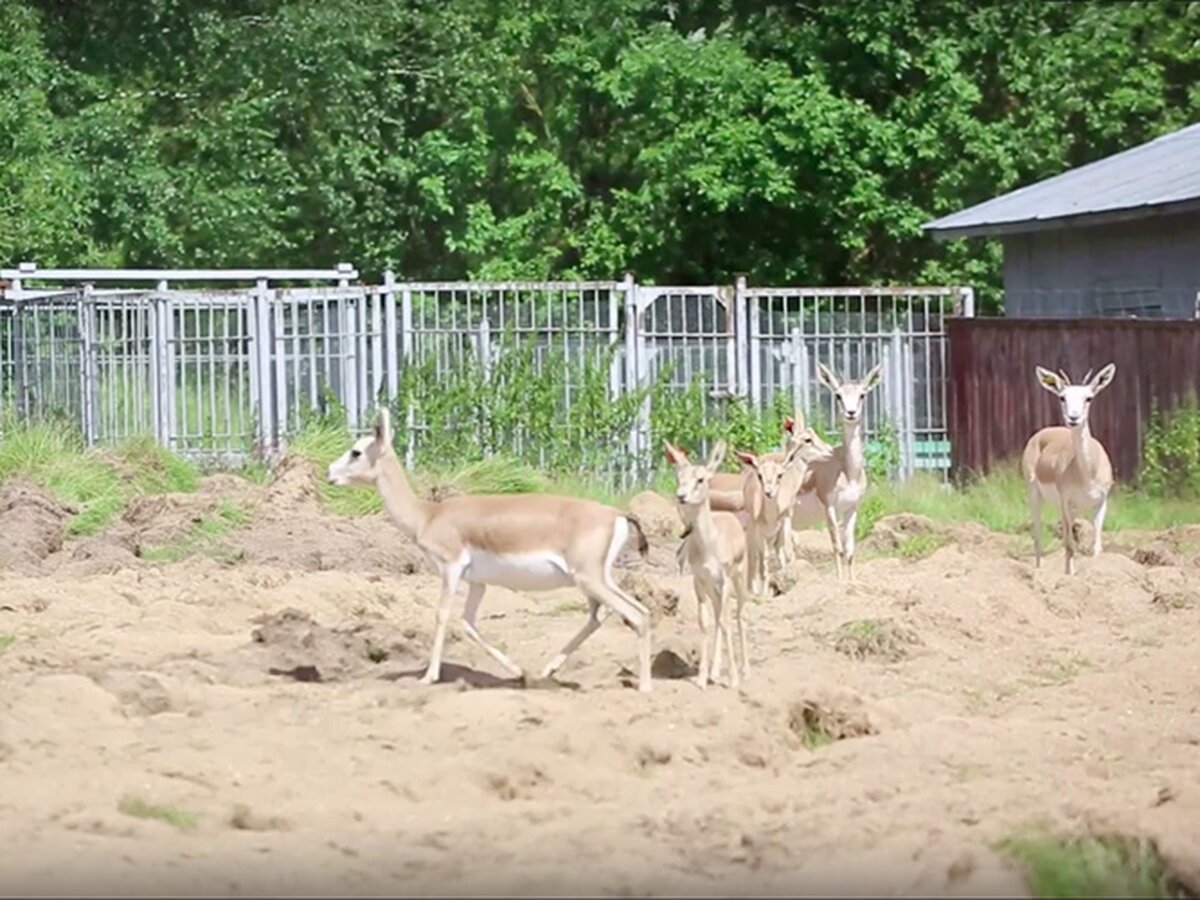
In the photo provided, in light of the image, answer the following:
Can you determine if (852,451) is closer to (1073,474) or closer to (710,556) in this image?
(1073,474)

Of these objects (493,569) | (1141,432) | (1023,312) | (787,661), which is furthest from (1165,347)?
(493,569)

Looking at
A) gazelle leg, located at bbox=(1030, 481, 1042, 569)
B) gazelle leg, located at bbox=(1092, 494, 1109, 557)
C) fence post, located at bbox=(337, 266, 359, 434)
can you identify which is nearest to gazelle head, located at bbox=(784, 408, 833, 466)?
gazelle leg, located at bbox=(1030, 481, 1042, 569)

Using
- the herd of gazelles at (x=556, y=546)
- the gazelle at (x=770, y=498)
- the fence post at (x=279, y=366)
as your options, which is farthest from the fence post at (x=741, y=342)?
the herd of gazelles at (x=556, y=546)

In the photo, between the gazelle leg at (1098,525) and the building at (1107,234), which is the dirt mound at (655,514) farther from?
the building at (1107,234)

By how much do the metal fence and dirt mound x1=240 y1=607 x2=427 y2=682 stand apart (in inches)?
412

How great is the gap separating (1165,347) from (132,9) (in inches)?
807

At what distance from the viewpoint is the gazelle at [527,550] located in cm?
1320

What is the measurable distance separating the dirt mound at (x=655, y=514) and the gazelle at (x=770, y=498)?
214 cm

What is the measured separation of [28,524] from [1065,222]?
1260 centimetres

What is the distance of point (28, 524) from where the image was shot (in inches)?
813

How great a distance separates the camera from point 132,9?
129 feet

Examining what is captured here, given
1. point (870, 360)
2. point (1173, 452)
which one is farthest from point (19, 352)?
point (1173, 452)

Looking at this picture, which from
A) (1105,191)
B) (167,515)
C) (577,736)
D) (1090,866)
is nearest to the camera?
(1090,866)

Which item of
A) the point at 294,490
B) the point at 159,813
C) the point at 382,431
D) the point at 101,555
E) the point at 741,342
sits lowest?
the point at 159,813
